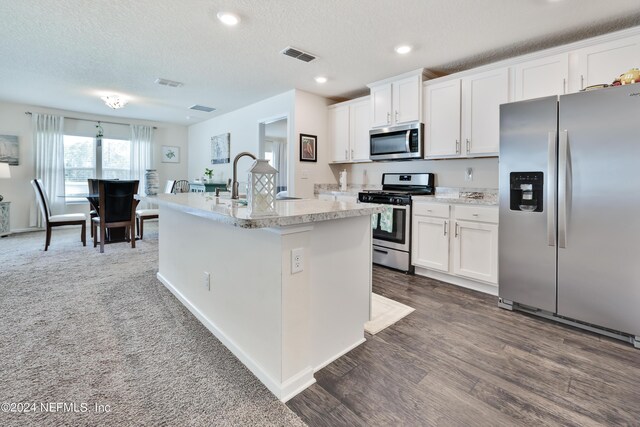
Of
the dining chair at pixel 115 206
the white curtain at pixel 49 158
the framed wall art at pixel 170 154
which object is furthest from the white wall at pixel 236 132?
the white curtain at pixel 49 158

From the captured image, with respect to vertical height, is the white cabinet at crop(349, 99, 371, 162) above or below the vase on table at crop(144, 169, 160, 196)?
above

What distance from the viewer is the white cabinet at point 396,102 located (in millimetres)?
3744

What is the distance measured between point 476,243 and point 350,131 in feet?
8.23

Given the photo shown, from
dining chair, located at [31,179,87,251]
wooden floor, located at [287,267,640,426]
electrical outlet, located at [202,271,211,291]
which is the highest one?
dining chair, located at [31,179,87,251]

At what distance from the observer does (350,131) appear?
4.68 metres

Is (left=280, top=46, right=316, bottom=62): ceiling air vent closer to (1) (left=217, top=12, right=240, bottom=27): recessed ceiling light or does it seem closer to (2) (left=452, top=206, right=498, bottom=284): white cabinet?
(1) (left=217, top=12, right=240, bottom=27): recessed ceiling light

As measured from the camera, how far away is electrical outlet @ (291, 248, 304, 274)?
60.1 inches

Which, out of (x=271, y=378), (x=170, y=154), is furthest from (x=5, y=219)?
(x=271, y=378)

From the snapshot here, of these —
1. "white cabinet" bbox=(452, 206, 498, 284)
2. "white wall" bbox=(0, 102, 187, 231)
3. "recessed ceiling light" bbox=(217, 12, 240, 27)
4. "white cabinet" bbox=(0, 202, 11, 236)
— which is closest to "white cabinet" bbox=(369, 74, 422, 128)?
"white cabinet" bbox=(452, 206, 498, 284)

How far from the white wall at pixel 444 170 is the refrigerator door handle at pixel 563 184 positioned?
1.23 meters

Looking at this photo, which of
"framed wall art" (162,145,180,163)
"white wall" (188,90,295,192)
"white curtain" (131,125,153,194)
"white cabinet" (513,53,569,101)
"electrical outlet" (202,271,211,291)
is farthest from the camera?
"framed wall art" (162,145,180,163)

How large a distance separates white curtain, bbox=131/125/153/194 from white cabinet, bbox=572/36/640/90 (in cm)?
776

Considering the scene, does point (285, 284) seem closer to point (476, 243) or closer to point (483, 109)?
point (476, 243)

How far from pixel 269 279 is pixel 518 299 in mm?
2199
